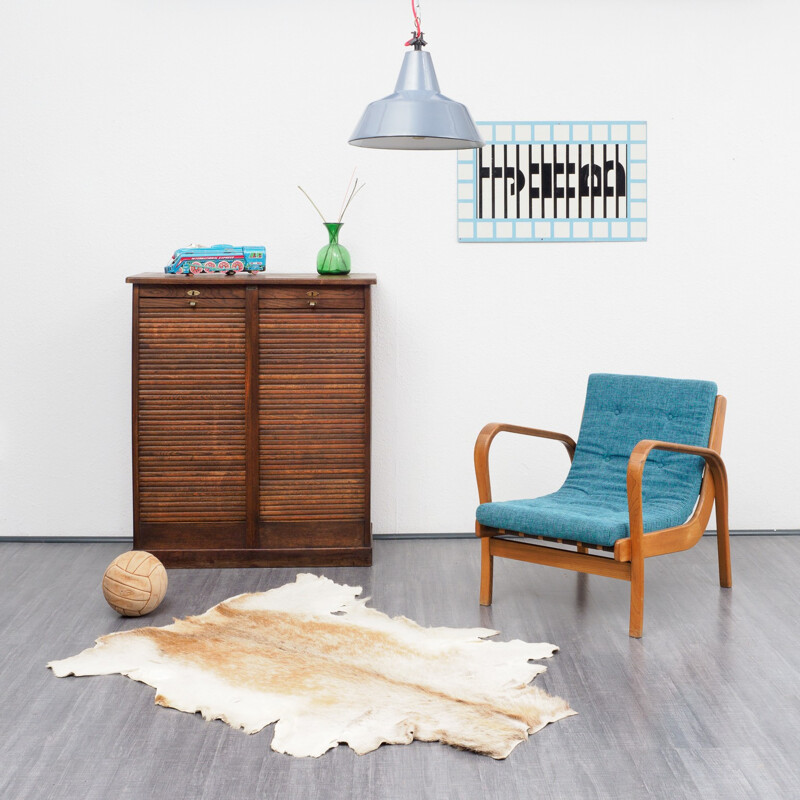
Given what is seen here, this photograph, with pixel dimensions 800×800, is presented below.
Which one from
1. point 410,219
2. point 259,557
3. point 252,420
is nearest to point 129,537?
point 259,557

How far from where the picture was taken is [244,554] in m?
4.53

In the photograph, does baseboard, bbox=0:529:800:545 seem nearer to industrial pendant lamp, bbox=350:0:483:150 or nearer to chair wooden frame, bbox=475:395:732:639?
chair wooden frame, bbox=475:395:732:639

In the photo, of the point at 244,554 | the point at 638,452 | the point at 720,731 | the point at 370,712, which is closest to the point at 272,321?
the point at 244,554

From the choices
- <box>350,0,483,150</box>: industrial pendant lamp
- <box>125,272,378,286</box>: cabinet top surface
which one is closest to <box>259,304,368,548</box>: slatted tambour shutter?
<box>125,272,378,286</box>: cabinet top surface

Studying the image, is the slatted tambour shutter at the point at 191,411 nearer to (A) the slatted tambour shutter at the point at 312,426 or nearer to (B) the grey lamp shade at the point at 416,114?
(A) the slatted tambour shutter at the point at 312,426

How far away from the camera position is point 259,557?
4539 mm

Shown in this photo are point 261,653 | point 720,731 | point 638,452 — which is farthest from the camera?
point 638,452

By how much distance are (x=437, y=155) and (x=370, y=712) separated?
3109 millimetres

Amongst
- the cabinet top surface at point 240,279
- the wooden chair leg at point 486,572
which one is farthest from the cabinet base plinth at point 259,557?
the cabinet top surface at point 240,279

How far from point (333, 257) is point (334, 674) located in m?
2.13

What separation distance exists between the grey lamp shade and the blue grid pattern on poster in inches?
60.8

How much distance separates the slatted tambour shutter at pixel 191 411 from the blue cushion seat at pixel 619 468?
1.30 metres

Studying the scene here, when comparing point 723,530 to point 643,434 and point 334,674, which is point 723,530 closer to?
point 643,434

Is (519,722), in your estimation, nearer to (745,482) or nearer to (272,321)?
(272,321)
